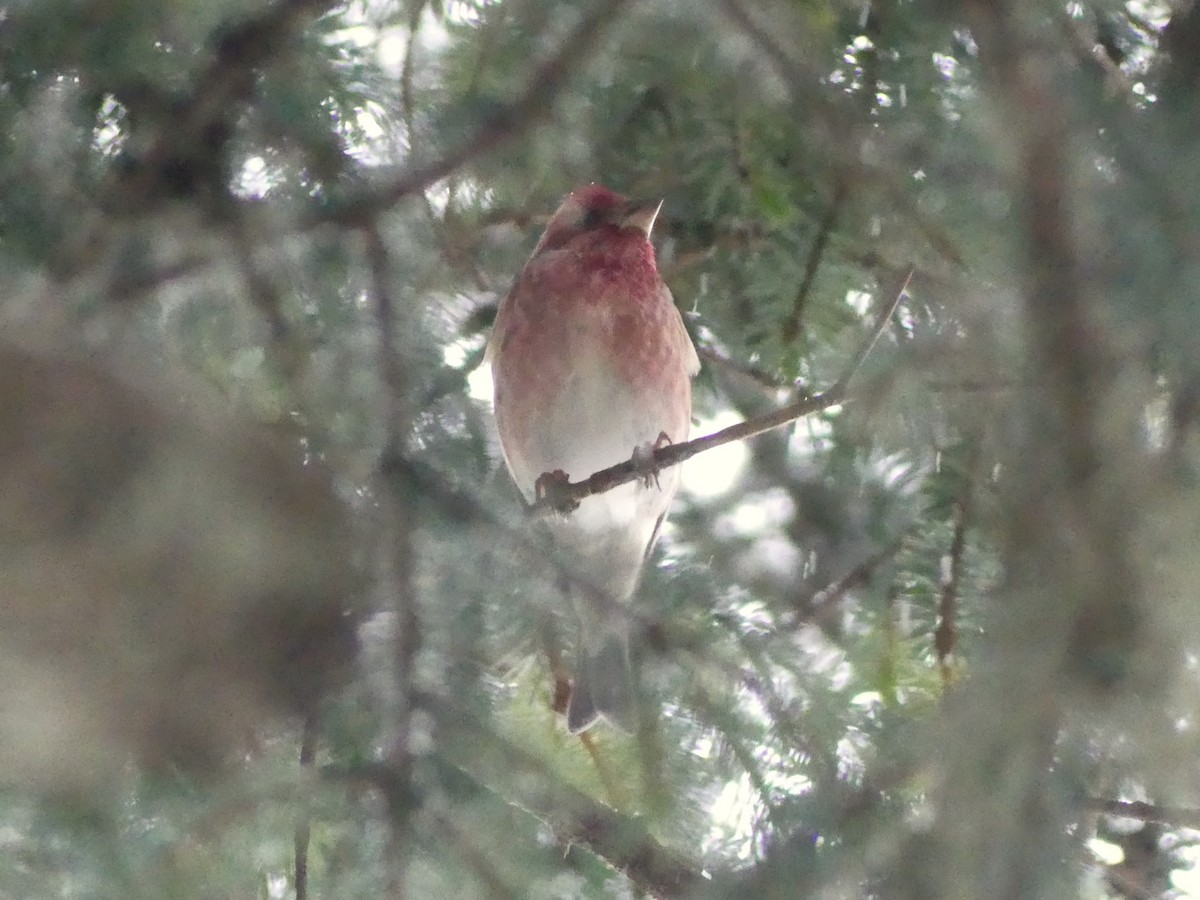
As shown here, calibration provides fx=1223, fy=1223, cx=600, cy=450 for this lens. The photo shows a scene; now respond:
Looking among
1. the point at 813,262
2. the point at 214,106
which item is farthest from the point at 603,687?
the point at 214,106

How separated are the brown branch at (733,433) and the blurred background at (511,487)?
0.02 m

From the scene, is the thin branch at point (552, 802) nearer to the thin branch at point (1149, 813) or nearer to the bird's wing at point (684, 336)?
the thin branch at point (1149, 813)

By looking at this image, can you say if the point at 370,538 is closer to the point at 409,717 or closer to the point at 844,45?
the point at 409,717

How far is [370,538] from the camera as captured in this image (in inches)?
36.1

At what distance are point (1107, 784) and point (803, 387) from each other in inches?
34.8

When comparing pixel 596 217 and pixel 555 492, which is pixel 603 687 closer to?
pixel 555 492

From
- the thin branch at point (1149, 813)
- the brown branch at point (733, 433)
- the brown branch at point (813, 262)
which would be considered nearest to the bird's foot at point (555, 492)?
the brown branch at point (733, 433)

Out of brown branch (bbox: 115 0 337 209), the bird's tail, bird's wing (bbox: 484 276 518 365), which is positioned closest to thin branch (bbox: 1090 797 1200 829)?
the bird's tail

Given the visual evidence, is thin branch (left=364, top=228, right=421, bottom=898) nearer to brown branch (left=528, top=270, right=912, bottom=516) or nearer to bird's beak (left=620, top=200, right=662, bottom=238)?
brown branch (left=528, top=270, right=912, bottom=516)

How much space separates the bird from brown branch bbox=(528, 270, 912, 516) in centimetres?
14

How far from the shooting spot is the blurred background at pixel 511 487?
1.64 ft

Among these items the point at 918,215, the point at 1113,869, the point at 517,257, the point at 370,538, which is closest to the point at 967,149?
the point at 918,215

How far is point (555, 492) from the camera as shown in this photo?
1610 millimetres

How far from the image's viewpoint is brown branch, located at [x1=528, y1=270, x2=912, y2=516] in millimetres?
1058
